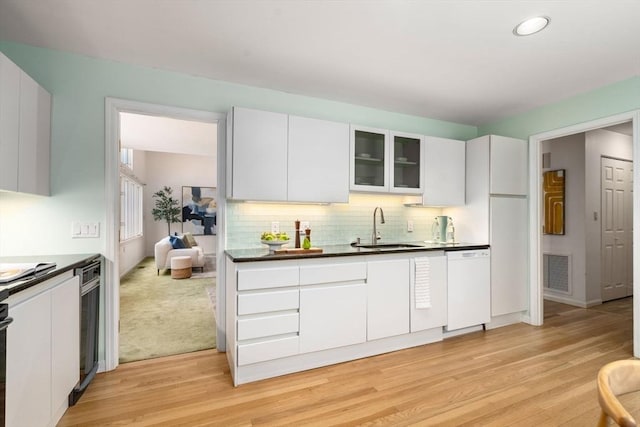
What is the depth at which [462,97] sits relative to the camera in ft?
10.9

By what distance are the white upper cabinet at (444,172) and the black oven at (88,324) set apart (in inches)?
123

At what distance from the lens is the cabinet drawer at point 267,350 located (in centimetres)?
230

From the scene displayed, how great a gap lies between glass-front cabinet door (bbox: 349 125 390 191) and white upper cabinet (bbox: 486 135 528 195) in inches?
48.0

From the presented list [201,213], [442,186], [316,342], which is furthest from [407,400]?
[201,213]

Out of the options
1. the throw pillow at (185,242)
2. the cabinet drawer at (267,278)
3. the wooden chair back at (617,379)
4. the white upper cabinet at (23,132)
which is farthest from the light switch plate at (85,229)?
the throw pillow at (185,242)

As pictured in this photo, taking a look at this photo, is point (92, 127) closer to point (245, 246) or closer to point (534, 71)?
point (245, 246)

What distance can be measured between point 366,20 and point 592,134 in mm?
4188

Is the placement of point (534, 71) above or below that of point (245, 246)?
above

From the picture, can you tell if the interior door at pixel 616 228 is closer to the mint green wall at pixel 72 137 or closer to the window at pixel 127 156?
the mint green wall at pixel 72 137

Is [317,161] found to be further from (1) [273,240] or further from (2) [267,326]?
(2) [267,326]

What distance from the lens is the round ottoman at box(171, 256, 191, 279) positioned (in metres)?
6.04

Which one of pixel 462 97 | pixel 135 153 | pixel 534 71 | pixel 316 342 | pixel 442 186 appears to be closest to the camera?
pixel 316 342

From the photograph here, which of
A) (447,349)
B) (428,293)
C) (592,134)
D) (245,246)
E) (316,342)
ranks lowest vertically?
(447,349)

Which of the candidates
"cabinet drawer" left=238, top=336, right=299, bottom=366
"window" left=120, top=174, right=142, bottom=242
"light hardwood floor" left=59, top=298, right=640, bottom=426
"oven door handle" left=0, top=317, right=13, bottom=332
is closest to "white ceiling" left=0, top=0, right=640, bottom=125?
"oven door handle" left=0, top=317, right=13, bottom=332
